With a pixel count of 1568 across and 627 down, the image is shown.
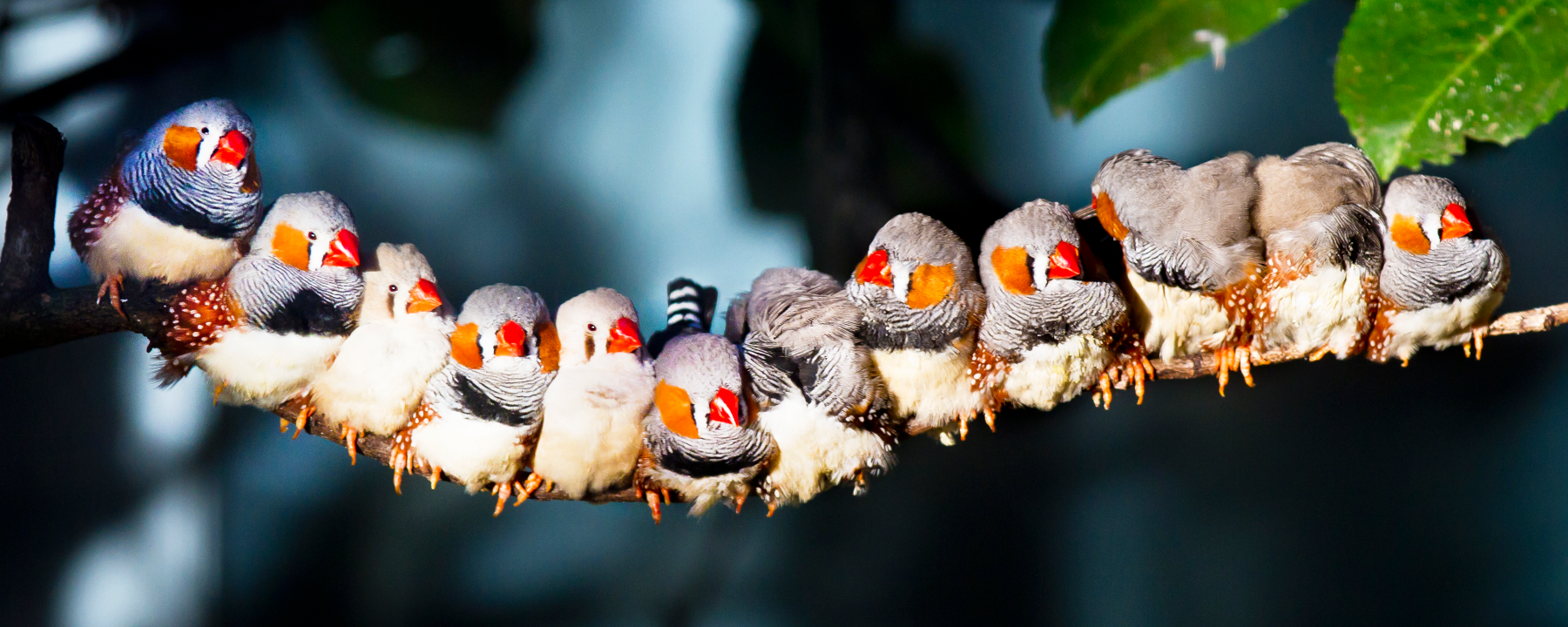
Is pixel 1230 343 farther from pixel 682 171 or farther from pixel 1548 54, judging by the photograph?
pixel 682 171

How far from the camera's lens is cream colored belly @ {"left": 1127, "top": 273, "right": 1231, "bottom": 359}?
86cm

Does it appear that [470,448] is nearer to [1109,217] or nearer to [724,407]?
[724,407]

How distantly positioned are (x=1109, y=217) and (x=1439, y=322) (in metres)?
0.37

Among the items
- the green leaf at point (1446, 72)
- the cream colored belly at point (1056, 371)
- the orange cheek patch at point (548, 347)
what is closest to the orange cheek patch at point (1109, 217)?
the cream colored belly at point (1056, 371)

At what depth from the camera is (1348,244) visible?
Answer: 85 cm

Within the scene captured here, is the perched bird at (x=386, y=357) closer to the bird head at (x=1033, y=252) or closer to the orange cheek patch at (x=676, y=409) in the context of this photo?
the orange cheek patch at (x=676, y=409)

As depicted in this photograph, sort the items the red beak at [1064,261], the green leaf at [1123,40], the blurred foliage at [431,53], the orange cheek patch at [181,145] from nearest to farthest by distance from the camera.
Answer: the green leaf at [1123,40], the orange cheek patch at [181,145], the red beak at [1064,261], the blurred foliage at [431,53]

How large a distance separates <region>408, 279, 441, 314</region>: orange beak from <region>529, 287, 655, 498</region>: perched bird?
117mm

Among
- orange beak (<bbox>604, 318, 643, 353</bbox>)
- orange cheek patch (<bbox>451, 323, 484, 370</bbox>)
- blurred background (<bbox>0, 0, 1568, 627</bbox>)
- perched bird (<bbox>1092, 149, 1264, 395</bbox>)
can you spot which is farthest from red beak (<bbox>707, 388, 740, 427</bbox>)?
perched bird (<bbox>1092, 149, 1264, 395</bbox>)

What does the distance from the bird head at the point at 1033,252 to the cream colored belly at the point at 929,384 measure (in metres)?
0.08

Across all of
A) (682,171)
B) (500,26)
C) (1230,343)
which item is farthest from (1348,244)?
(500,26)

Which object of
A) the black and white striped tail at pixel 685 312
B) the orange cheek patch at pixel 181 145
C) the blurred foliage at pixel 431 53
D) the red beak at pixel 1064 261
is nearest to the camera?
the orange cheek patch at pixel 181 145

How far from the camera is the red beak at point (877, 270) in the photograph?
795mm

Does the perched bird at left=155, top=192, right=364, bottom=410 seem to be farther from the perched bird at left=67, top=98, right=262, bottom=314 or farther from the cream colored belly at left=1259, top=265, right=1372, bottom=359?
the cream colored belly at left=1259, top=265, right=1372, bottom=359
